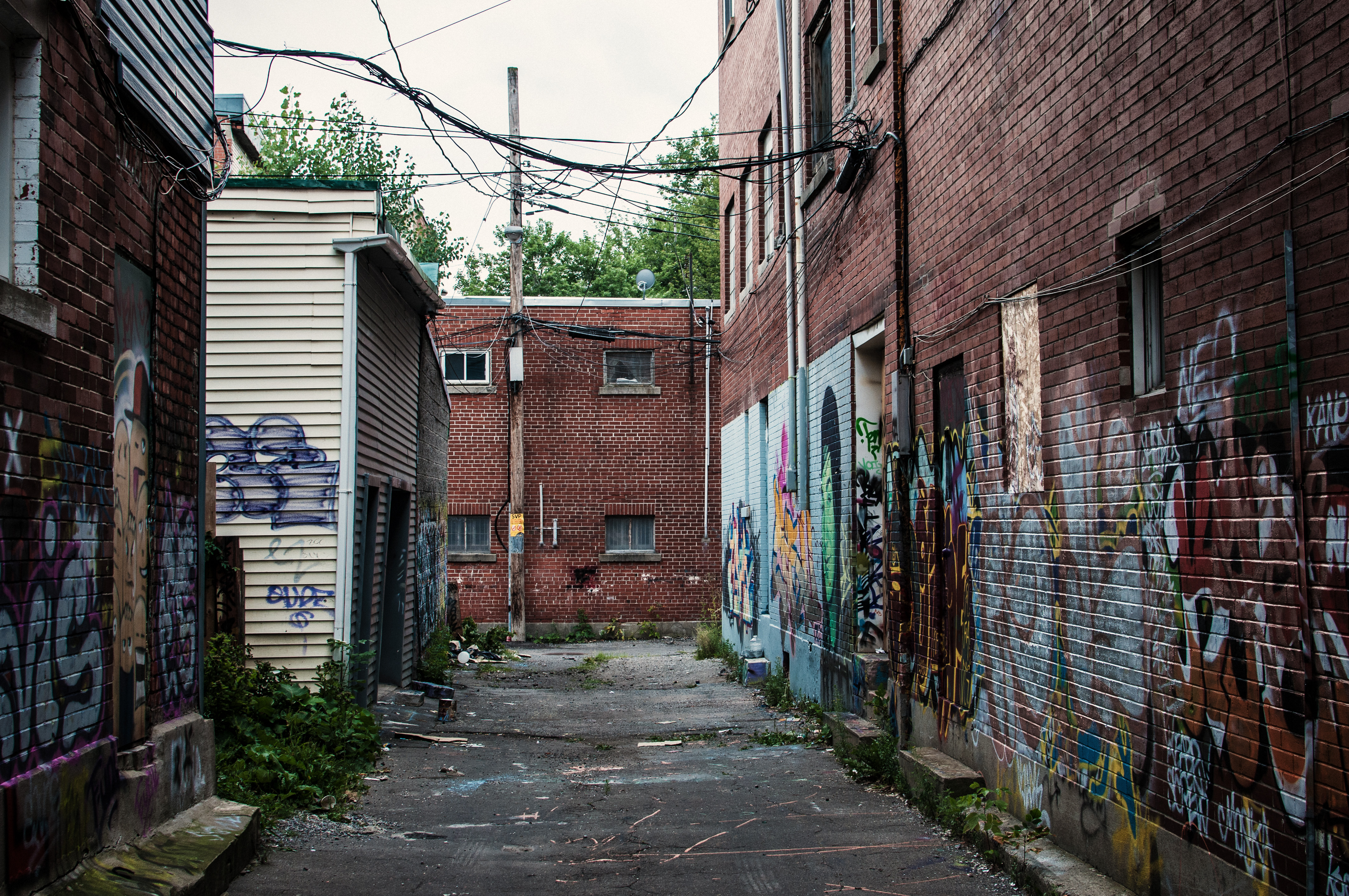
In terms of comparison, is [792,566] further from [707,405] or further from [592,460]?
[592,460]

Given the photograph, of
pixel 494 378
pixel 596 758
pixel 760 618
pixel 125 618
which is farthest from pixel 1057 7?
pixel 494 378

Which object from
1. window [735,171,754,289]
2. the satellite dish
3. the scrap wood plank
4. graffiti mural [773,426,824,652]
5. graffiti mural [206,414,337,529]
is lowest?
the scrap wood plank

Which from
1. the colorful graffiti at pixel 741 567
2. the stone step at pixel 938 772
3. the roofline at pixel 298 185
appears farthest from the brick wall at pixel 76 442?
the colorful graffiti at pixel 741 567

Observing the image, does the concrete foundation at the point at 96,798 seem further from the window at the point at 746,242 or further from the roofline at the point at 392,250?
the window at the point at 746,242

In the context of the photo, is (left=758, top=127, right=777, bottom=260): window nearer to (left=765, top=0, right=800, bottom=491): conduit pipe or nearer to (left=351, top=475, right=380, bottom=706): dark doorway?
(left=765, top=0, right=800, bottom=491): conduit pipe

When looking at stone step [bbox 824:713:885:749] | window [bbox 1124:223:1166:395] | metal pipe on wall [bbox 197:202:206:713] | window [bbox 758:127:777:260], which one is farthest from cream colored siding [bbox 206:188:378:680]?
→ window [bbox 1124:223:1166:395]

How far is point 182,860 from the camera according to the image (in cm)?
514

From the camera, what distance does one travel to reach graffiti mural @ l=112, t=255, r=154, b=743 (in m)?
5.30

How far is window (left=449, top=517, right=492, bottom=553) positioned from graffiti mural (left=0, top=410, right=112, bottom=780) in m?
17.6

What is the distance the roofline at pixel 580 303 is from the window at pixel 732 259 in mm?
4848

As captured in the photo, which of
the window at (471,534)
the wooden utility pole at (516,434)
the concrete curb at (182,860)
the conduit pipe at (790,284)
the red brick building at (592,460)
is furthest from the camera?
the window at (471,534)

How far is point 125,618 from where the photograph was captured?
17.9 feet

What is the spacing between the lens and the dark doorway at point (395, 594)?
500 inches

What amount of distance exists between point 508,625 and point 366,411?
12421mm
